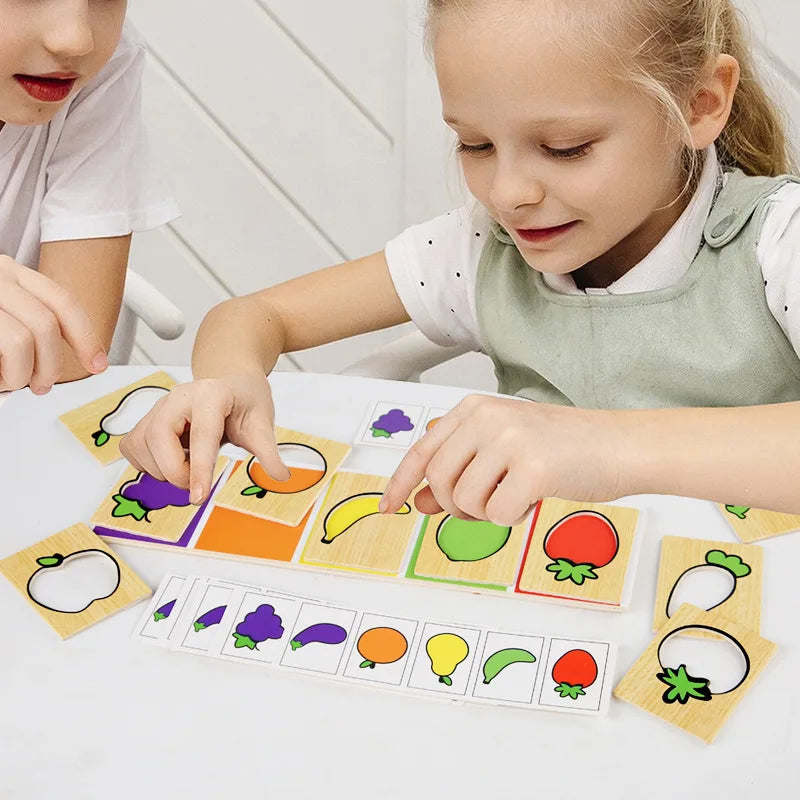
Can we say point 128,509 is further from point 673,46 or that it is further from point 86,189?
point 673,46

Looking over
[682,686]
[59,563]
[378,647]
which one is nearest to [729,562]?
[682,686]

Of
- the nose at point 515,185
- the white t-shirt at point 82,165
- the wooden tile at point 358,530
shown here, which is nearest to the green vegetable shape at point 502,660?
the wooden tile at point 358,530

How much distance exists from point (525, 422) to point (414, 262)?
388 mm

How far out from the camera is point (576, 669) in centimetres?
66

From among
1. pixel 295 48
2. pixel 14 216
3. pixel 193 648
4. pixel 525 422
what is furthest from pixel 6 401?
pixel 295 48

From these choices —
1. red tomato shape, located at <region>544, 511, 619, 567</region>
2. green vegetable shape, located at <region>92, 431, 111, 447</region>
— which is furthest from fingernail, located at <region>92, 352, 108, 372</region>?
red tomato shape, located at <region>544, 511, 619, 567</region>

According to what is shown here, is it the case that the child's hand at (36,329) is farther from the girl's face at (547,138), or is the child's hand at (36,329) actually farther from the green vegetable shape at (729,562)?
the green vegetable shape at (729,562)

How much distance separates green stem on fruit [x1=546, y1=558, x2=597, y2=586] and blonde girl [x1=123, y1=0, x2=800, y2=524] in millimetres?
59

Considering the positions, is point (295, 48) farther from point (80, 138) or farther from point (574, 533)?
point (574, 533)

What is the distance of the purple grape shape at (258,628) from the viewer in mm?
688

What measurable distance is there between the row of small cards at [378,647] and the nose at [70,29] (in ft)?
1.33

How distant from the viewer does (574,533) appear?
2.53 ft

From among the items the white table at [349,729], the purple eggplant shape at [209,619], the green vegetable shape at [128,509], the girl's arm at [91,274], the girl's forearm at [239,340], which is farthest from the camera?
the girl's arm at [91,274]

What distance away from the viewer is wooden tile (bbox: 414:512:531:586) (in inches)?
29.0
